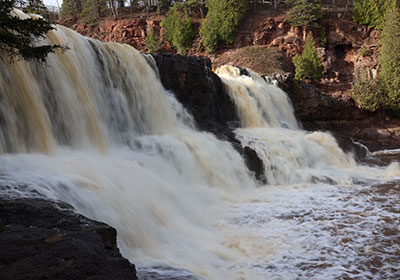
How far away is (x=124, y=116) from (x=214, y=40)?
93.9 feet

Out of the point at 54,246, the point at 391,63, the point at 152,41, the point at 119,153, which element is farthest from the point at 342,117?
the point at 152,41

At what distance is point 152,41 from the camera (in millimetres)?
40156

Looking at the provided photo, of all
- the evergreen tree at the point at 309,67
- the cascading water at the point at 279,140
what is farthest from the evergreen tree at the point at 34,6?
the evergreen tree at the point at 309,67

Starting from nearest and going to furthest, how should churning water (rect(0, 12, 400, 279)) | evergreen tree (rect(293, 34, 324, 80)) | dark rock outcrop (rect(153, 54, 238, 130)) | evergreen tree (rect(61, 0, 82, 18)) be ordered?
churning water (rect(0, 12, 400, 279)) < dark rock outcrop (rect(153, 54, 238, 130)) < evergreen tree (rect(293, 34, 324, 80)) < evergreen tree (rect(61, 0, 82, 18))

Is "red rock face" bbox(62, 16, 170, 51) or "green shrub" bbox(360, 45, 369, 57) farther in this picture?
"red rock face" bbox(62, 16, 170, 51)

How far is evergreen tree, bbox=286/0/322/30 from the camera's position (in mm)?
34797

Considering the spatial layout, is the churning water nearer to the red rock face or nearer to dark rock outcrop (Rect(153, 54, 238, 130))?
dark rock outcrop (Rect(153, 54, 238, 130))

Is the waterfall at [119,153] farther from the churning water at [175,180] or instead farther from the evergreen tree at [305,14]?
the evergreen tree at [305,14]

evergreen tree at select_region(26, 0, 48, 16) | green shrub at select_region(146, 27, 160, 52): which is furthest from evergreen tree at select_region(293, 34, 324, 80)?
evergreen tree at select_region(26, 0, 48, 16)

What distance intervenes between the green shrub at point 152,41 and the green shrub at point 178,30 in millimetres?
1566

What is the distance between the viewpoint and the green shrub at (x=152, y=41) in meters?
40.2

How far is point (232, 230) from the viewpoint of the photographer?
6.79 meters

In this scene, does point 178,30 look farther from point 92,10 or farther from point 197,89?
point 197,89

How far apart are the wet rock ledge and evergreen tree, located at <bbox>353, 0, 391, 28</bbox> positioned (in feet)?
124
